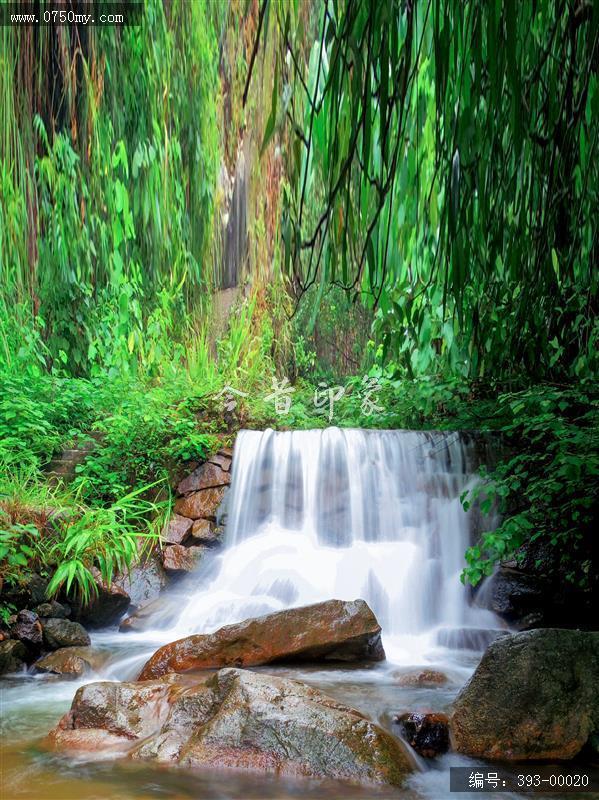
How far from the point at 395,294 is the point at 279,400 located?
5.38 meters

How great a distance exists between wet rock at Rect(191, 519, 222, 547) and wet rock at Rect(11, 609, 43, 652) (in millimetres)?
1902

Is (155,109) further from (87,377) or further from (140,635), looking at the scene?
(87,377)

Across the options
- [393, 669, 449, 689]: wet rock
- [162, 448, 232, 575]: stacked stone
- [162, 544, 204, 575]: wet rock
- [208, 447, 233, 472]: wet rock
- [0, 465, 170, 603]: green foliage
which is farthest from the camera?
[208, 447, 233, 472]: wet rock

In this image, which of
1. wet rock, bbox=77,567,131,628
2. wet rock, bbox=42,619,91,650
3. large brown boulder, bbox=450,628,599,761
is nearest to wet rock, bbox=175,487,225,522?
wet rock, bbox=77,567,131,628

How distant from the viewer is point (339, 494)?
666cm

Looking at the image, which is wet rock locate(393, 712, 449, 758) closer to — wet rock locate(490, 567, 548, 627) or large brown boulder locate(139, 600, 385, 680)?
large brown boulder locate(139, 600, 385, 680)

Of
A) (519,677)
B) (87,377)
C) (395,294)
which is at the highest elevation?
(395,294)

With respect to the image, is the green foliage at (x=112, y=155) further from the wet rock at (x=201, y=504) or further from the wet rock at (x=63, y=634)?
the wet rock at (x=201, y=504)

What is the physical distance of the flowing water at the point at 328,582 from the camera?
2770mm

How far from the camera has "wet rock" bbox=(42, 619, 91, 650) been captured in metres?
4.59

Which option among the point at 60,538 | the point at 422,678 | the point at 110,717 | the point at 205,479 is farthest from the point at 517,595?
the point at 60,538

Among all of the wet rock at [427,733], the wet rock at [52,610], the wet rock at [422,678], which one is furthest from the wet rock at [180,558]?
the wet rock at [427,733]

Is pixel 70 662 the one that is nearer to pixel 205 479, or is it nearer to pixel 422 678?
pixel 422 678

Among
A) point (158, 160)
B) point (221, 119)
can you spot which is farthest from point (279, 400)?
point (158, 160)
